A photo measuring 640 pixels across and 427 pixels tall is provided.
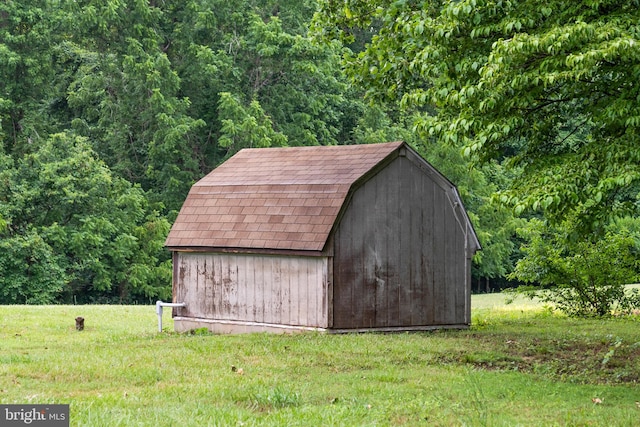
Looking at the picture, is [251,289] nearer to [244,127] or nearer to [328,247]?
[328,247]

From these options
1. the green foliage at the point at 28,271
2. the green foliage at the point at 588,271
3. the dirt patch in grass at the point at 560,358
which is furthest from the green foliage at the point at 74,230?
the dirt patch in grass at the point at 560,358

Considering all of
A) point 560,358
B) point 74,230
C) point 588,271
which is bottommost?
point 560,358

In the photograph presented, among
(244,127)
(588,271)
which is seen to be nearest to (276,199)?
(588,271)

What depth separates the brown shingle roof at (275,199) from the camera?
59.2ft

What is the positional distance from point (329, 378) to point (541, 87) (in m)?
4.63

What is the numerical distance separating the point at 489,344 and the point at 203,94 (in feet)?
92.2

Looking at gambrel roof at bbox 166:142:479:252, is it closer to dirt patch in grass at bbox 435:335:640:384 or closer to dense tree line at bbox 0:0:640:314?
dirt patch in grass at bbox 435:335:640:384

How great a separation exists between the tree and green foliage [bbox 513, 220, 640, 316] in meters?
10.0

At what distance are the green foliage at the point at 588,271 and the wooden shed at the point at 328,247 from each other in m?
5.15

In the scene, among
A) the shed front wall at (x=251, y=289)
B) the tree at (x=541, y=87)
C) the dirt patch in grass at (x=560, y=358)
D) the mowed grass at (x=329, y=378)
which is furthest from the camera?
the shed front wall at (x=251, y=289)

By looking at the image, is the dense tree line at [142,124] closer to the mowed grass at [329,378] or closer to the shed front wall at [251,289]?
the shed front wall at [251,289]

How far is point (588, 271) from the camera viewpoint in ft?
78.0

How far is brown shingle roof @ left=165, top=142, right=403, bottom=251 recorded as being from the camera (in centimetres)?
1805

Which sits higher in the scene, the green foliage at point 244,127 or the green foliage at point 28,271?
the green foliage at point 244,127
